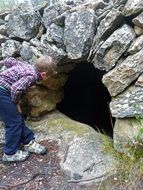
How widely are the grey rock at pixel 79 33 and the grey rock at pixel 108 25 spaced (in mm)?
123

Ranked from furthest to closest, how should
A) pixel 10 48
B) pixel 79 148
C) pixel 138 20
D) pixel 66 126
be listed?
pixel 10 48 → pixel 66 126 → pixel 79 148 → pixel 138 20

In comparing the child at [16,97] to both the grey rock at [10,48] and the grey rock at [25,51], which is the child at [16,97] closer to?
the grey rock at [25,51]

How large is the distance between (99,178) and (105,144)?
0.52 m

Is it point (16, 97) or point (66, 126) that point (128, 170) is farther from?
point (16, 97)

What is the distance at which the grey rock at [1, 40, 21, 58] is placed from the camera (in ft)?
16.1

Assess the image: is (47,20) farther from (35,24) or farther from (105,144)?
(105,144)

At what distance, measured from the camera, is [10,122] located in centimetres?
409

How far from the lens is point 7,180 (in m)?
3.87

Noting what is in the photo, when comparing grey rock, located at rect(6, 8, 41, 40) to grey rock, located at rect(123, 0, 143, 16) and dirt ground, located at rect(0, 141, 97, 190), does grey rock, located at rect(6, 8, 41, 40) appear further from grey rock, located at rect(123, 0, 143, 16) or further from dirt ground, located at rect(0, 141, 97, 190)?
dirt ground, located at rect(0, 141, 97, 190)

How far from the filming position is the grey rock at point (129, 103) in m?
3.69

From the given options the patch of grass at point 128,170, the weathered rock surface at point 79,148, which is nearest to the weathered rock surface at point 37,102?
the weathered rock surface at point 79,148

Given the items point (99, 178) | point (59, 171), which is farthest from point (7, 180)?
point (99, 178)

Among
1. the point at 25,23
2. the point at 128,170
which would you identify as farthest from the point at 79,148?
the point at 25,23

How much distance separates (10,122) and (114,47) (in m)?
1.57
